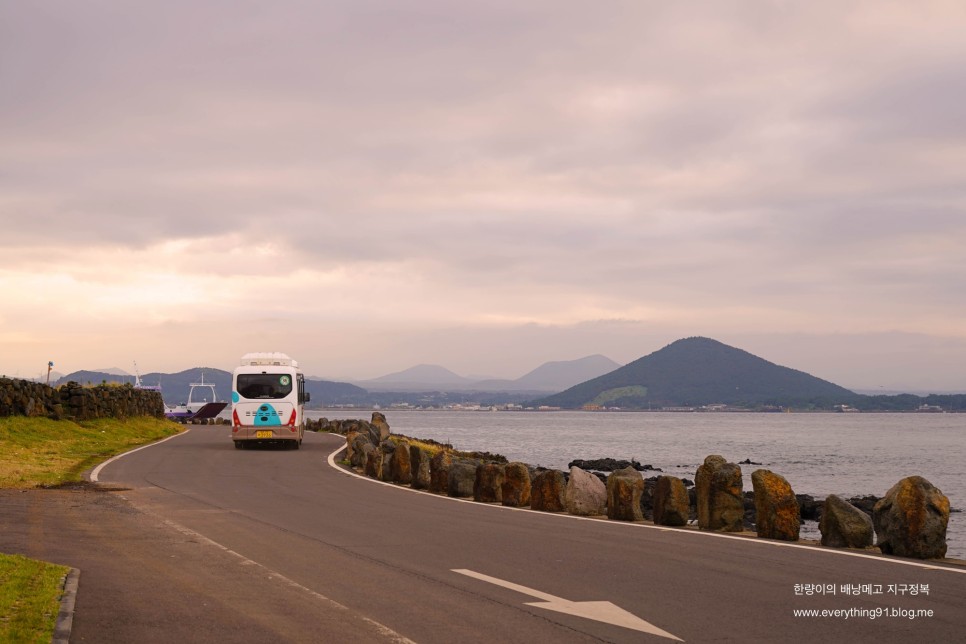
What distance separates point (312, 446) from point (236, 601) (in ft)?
110

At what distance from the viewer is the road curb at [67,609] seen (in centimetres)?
767

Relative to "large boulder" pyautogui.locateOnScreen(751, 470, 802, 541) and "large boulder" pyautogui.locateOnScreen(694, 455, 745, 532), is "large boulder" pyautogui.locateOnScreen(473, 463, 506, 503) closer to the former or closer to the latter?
"large boulder" pyautogui.locateOnScreen(694, 455, 745, 532)

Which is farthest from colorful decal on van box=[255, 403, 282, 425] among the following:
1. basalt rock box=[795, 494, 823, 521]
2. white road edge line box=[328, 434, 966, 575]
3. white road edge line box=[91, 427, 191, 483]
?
basalt rock box=[795, 494, 823, 521]

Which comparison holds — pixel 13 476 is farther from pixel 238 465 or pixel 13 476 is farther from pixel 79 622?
pixel 79 622

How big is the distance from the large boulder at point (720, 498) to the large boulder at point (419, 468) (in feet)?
32.3

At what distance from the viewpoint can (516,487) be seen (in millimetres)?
19953

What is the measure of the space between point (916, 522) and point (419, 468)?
14.2 meters

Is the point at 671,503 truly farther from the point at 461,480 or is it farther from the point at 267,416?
the point at 267,416

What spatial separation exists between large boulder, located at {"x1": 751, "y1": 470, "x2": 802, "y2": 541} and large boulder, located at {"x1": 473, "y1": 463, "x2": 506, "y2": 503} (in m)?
7.00

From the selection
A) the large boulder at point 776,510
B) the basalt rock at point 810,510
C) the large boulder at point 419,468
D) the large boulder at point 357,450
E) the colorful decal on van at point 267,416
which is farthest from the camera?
the colorful decal on van at point 267,416

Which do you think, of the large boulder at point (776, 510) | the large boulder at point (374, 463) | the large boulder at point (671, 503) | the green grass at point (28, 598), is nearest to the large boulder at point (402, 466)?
the large boulder at point (374, 463)

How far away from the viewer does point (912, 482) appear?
40.7 feet

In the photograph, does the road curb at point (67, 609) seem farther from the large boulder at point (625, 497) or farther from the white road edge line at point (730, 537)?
the large boulder at point (625, 497)

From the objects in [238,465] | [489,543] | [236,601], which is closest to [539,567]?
[489,543]
